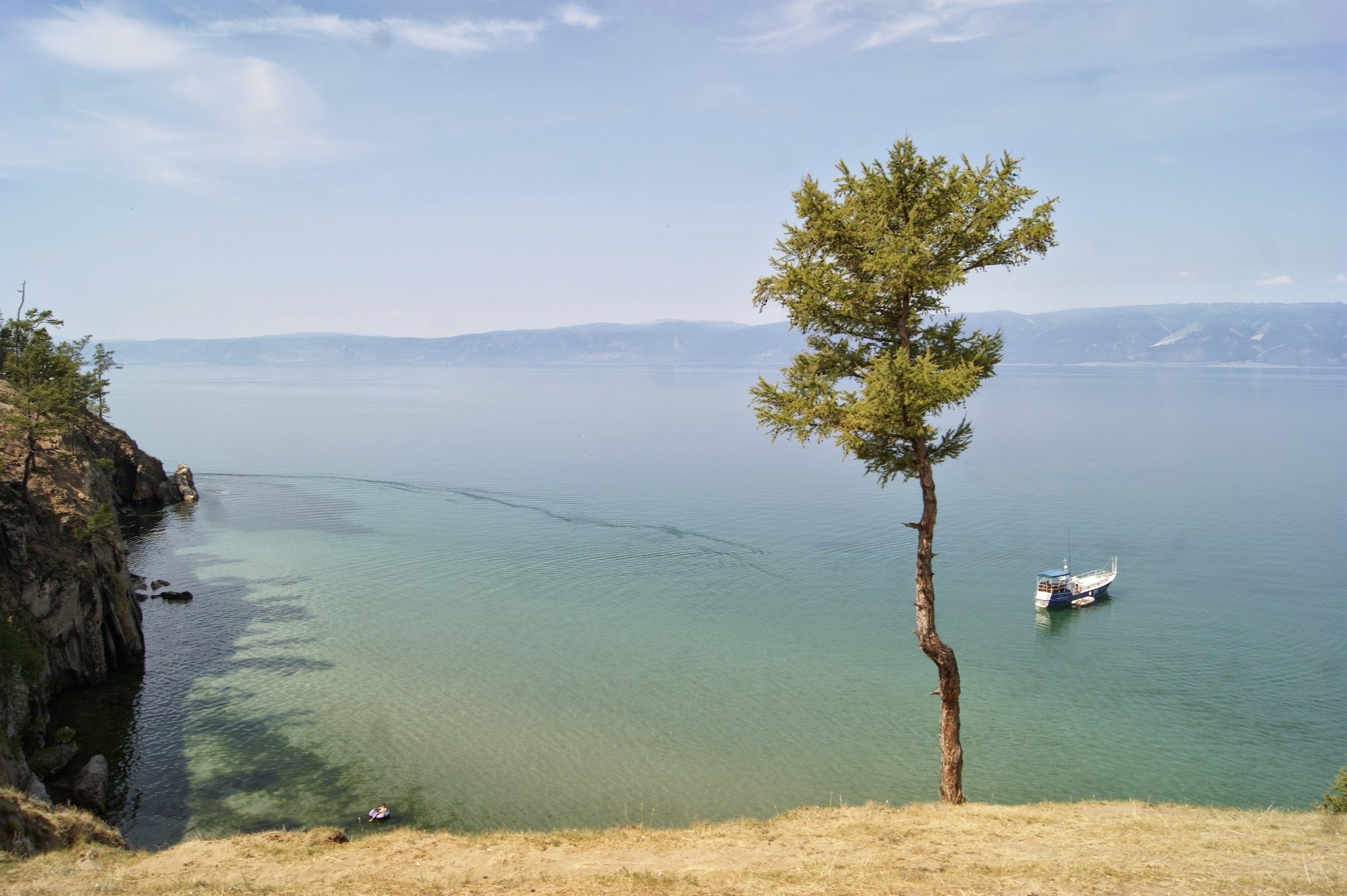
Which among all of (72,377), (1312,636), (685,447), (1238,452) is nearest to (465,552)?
(72,377)

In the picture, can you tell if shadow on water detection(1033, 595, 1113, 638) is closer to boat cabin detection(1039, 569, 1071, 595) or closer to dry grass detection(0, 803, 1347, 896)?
boat cabin detection(1039, 569, 1071, 595)

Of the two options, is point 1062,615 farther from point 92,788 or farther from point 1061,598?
point 92,788

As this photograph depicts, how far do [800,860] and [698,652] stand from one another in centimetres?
2817

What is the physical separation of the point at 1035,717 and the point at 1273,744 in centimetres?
928

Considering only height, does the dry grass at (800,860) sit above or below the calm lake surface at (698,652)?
above

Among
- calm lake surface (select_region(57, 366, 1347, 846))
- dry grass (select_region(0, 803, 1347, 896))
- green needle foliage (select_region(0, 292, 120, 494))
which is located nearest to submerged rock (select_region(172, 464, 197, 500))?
calm lake surface (select_region(57, 366, 1347, 846))

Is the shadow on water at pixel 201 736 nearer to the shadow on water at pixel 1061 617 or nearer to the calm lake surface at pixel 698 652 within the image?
the calm lake surface at pixel 698 652

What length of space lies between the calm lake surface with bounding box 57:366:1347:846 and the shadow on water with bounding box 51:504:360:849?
0.55 feet

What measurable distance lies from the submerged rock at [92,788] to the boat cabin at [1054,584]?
1926 inches

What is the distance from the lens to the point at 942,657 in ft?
68.0

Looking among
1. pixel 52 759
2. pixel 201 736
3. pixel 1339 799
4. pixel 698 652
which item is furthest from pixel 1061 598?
pixel 52 759

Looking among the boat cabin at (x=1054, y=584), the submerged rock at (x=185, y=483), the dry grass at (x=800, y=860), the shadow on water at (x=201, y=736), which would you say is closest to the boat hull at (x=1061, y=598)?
the boat cabin at (x=1054, y=584)

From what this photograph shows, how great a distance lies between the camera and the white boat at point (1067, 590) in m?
50.1

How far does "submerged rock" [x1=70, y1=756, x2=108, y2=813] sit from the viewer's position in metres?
26.7
